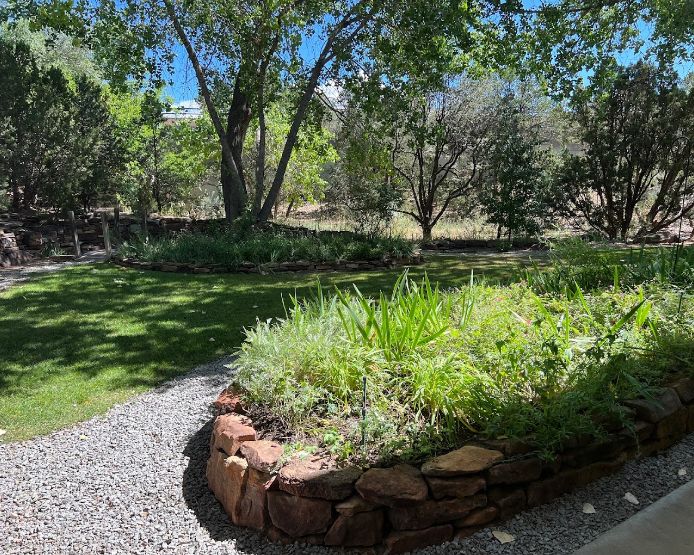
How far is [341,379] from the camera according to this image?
2.72 metres

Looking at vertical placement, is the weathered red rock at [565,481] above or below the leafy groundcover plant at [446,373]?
below

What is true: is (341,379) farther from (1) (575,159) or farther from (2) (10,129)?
(1) (575,159)

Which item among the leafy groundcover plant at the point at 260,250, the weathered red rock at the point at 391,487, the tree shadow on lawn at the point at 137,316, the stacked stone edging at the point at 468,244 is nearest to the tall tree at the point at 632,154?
the stacked stone edging at the point at 468,244

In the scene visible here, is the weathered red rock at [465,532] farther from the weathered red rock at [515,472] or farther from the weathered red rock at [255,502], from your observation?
the weathered red rock at [255,502]

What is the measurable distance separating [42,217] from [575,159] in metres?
12.7

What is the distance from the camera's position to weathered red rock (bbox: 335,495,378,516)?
6.79ft

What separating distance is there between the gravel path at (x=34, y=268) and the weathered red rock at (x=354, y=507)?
7.01 meters

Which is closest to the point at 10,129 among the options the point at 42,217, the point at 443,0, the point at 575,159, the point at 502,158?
the point at 42,217

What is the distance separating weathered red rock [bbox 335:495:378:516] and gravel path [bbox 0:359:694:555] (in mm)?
206

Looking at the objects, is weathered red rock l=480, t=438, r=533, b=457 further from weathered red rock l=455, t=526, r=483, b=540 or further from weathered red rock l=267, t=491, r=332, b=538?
weathered red rock l=267, t=491, r=332, b=538

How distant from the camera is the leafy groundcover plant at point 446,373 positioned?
2355 millimetres

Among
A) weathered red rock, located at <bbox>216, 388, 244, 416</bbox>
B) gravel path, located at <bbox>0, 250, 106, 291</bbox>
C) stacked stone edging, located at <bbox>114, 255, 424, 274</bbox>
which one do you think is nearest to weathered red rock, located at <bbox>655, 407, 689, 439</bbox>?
weathered red rock, located at <bbox>216, 388, 244, 416</bbox>

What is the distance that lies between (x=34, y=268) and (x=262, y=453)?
8645 millimetres

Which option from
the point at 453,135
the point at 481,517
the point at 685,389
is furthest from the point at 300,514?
the point at 453,135
